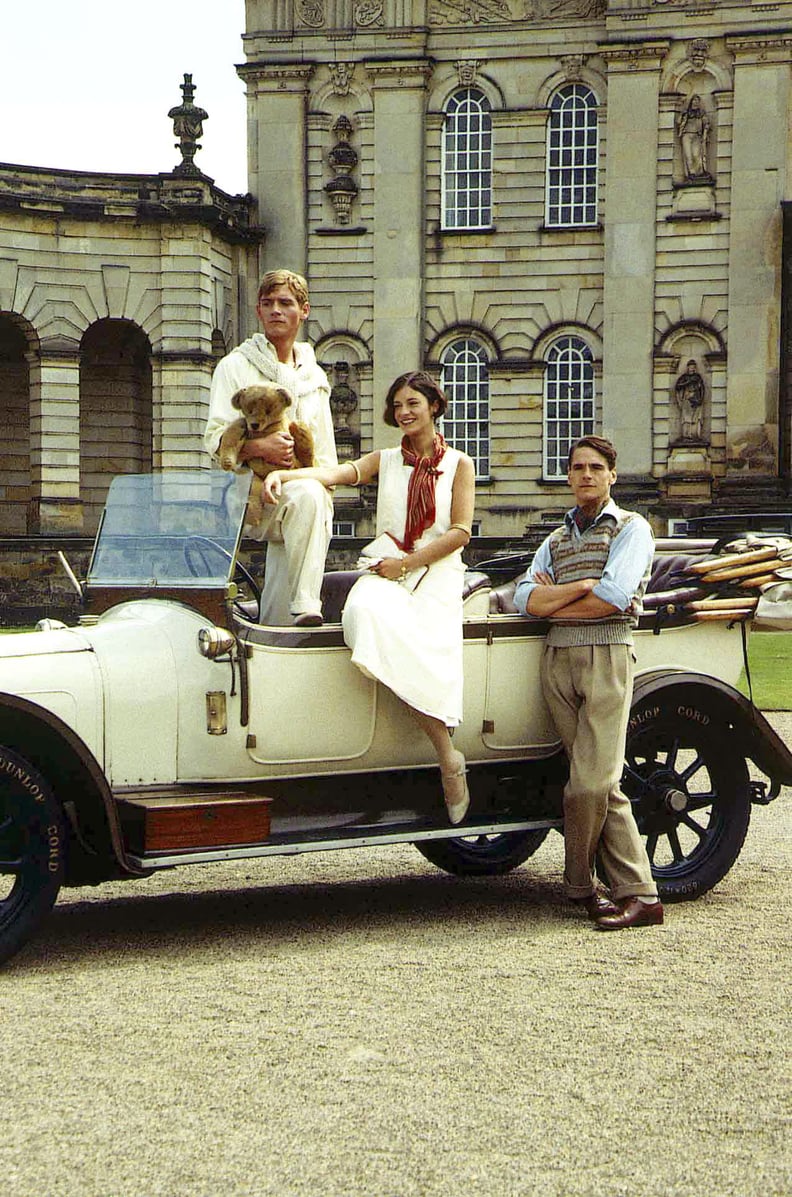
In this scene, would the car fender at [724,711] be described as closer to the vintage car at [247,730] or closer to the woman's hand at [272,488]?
the vintage car at [247,730]

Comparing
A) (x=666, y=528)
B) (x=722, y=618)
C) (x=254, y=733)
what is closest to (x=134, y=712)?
(x=254, y=733)

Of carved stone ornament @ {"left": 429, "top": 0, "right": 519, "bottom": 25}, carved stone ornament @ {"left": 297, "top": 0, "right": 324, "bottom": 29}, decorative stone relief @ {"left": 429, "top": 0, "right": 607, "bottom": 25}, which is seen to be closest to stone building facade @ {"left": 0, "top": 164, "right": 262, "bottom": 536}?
carved stone ornament @ {"left": 297, "top": 0, "right": 324, "bottom": 29}

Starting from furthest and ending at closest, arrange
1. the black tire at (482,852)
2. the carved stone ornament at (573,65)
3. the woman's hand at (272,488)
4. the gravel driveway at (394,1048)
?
the carved stone ornament at (573,65)
the black tire at (482,852)
the woman's hand at (272,488)
the gravel driveway at (394,1048)

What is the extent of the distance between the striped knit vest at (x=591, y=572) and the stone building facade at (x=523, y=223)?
96.6 feet

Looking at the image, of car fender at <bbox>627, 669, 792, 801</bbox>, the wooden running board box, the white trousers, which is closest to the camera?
the wooden running board box

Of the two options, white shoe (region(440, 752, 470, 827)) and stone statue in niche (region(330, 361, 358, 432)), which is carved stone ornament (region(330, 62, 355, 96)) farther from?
white shoe (region(440, 752, 470, 827))

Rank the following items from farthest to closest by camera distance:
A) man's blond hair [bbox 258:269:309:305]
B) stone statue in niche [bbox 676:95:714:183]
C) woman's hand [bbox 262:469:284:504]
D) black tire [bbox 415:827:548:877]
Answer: stone statue in niche [bbox 676:95:714:183] < black tire [bbox 415:827:548:877] < man's blond hair [bbox 258:269:309:305] < woman's hand [bbox 262:469:284:504]

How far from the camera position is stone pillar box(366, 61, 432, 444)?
3700cm

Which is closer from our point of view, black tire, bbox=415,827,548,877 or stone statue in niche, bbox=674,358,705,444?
black tire, bbox=415,827,548,877

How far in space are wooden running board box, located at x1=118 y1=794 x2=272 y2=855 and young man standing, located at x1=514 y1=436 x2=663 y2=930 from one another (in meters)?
1.28

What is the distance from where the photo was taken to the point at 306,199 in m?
37.4

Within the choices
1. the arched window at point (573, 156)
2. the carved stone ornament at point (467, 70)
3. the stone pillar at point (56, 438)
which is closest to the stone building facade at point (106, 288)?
the stone pillar at point (56, 438)

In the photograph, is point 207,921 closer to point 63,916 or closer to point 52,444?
point 63,916

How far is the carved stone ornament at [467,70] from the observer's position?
121ft
